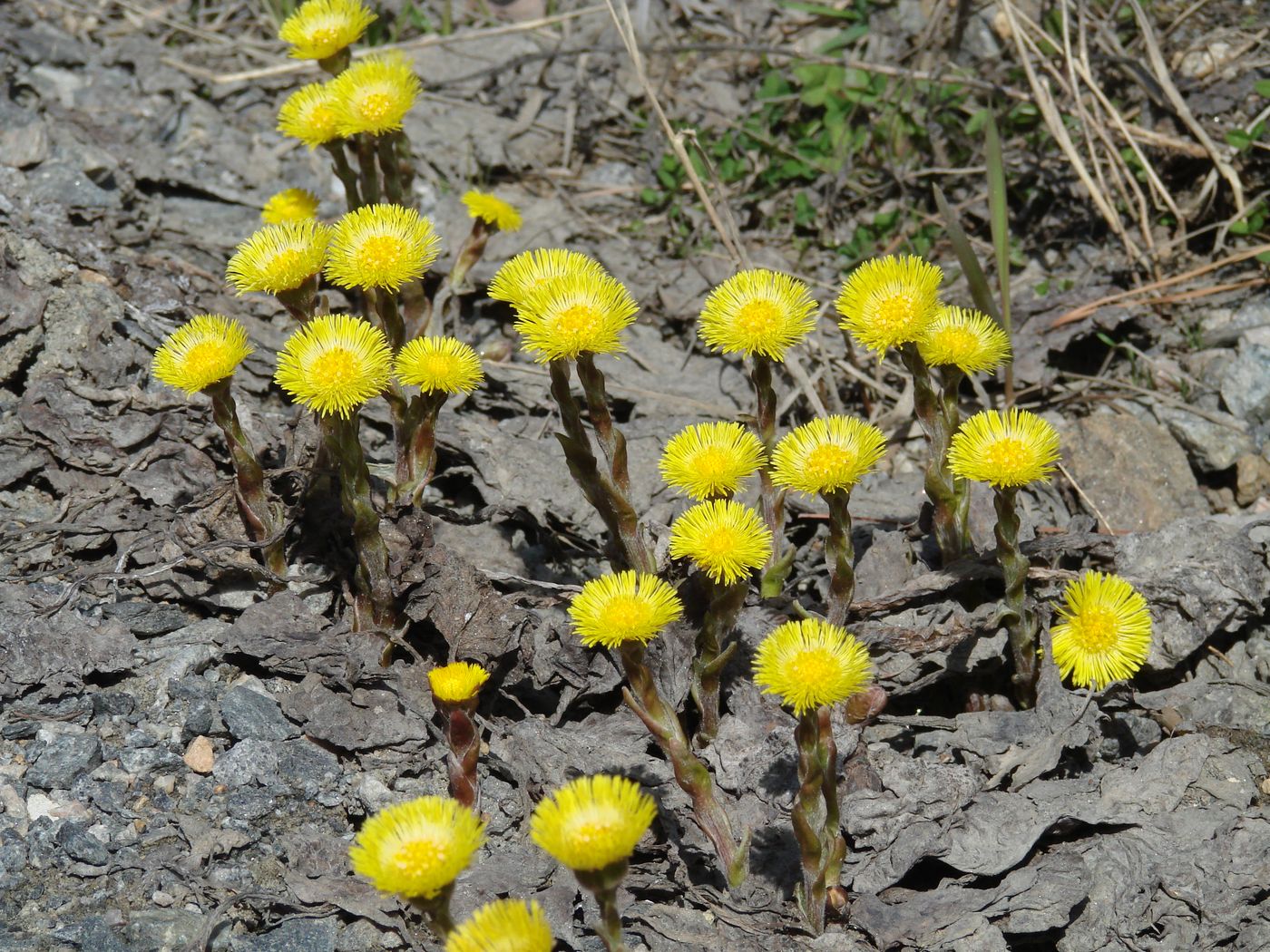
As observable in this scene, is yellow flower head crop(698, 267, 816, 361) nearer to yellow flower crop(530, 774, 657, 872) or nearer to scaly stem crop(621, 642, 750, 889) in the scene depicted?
scaly stem crop(621, 642, 750, 889)

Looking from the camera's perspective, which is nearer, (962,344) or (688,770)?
(688,770)

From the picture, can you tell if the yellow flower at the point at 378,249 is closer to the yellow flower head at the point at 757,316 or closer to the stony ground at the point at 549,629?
the stony ground at the point at 549,629

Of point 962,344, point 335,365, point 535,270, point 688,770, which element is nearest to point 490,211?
point 535,270

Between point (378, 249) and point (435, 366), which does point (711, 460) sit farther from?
point (378, 249)

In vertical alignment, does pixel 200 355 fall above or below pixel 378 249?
below

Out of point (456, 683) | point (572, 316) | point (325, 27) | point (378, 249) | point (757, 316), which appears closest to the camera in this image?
point (456, 683)

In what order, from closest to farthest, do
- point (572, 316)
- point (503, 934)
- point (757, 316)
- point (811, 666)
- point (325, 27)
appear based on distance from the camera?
point (503, 934) → point (811, 666) → point (572, 316) → point (757, 316) → point (325, 27)

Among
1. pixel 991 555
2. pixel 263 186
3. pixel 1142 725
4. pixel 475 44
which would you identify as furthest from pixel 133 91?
pixel 1142 725
